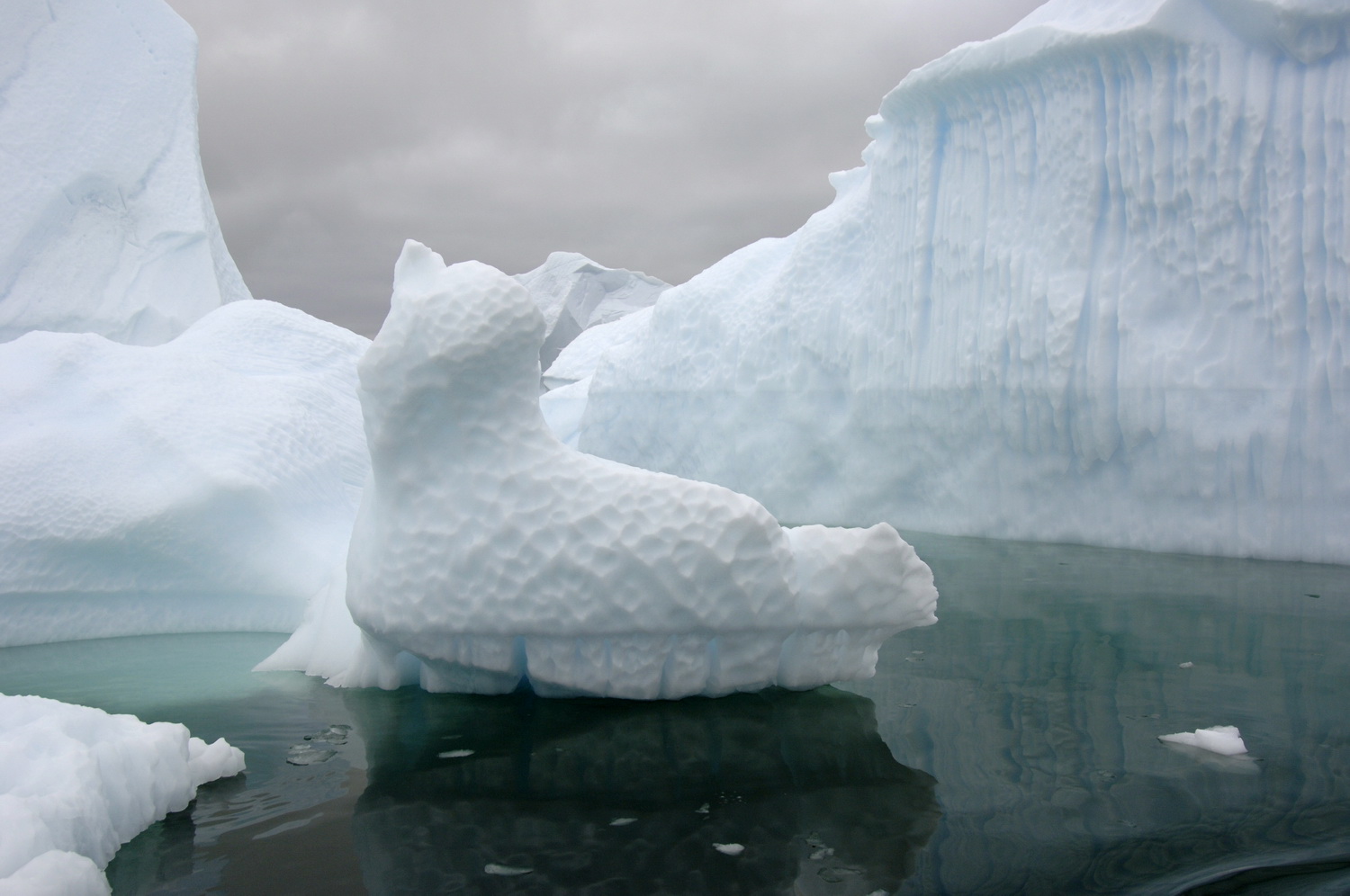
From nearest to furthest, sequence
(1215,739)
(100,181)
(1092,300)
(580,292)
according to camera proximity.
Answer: (1215,739)
(1092,300)
(100,181)
(580,292)

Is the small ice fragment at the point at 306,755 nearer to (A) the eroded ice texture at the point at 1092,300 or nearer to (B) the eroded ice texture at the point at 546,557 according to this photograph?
(B) the eroded ice texture at the point at 546,557

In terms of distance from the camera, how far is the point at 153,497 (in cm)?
523

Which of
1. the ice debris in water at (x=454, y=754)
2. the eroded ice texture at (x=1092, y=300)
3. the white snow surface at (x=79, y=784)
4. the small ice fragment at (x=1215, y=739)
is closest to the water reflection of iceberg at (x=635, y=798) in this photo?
the ice debris in water at (x=454, y=754)

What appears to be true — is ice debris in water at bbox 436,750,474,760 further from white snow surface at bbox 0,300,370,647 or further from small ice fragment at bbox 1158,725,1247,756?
white snow surface at bbox 0,300,370,647

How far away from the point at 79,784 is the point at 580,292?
2108 cm

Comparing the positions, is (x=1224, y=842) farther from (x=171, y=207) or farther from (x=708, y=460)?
(x=171, y=207)

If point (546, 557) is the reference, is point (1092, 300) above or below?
above

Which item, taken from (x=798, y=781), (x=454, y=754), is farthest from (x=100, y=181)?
(x=798, y=781)

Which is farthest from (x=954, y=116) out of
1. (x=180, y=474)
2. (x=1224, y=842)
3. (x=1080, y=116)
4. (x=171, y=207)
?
(x=171, y=207)

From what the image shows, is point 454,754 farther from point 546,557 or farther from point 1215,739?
point 1215,739

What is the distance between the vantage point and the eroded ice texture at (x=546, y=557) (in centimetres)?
338

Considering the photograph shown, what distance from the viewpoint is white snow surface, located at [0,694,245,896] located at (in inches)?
81.0

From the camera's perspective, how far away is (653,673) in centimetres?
354

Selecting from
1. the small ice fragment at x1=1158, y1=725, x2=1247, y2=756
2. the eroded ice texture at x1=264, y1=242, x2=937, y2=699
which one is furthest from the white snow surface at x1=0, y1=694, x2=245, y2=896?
the small ice fragment at x1=1158, y1=725, x2=1247, y2=756
